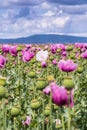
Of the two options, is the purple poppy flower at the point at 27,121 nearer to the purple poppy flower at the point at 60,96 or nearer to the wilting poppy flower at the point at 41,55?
Result: the purple poppy flower at the point at 60,96

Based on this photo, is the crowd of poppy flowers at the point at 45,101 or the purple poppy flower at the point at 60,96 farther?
the crowd of poppy flowers at the point at 45,101

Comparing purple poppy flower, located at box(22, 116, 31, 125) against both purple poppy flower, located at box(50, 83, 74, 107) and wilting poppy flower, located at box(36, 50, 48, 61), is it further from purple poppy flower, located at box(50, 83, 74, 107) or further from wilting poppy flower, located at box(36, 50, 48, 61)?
wilting poppy flower, located at box(36, 50, 48, 61)

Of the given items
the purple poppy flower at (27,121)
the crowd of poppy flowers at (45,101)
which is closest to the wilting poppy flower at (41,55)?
the crowd of poppy flowers at (45,101)

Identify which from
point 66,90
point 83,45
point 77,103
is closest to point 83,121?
point 77,103

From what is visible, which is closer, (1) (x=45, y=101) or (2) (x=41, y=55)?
(1) (x=45, y=101)

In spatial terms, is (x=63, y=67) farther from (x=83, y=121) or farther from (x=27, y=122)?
Answer: (x=83, y=121)

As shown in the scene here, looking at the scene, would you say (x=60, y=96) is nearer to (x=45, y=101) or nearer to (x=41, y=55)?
(x=45, y=101)

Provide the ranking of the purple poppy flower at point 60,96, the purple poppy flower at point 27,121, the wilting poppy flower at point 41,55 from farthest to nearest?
1. the wilting poppy flower at point 41,55
2. the purple poppy flower at point 27,121
3. the purple poppy flower at point 60,96

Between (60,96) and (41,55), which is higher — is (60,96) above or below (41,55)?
below

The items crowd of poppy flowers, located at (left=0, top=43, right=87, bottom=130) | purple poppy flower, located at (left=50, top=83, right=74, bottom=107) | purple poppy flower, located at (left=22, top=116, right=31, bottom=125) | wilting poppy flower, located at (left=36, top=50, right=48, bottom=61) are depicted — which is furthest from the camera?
wilting poppy flower, located at (left=36, top=50, right=48, bottom=61)

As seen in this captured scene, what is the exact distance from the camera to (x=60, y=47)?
354 inches

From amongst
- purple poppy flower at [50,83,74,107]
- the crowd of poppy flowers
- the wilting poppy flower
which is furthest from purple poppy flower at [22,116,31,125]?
the wilting poppy flower

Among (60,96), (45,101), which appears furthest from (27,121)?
(60,96)

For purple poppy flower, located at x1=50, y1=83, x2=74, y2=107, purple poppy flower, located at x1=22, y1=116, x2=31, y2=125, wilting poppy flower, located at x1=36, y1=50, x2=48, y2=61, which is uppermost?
wilting poppy flower, located at x1=36, y1=50, x2=48, y2=61
